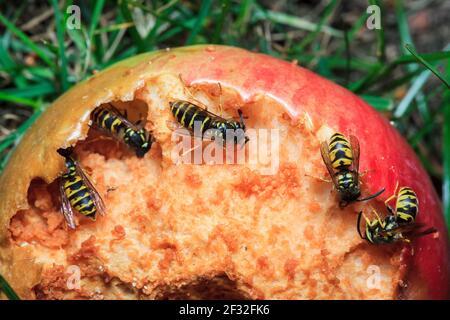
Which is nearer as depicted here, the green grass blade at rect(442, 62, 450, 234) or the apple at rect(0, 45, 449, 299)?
the apple at rect(0, 45, 449, 299)

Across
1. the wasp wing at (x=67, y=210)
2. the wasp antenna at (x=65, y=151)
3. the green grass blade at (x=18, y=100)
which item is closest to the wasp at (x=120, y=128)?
the wasp antenna at (x=65, y=151)

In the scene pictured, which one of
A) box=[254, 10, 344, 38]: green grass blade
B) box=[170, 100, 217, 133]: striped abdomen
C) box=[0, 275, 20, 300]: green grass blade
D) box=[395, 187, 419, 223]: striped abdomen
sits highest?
box=[254, 10, 344, 38]: green grass blade

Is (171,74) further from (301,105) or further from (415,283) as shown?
(415,283)

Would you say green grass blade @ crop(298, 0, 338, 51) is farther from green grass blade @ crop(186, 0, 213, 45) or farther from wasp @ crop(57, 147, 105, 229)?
wasp @ crop(57, 147, 105, 229)

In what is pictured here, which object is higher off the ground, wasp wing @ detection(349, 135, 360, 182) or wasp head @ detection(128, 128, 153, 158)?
wasp head @ detection(128, 128, 153, 158)

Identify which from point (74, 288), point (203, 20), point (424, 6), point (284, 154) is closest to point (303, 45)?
point (203, 20)

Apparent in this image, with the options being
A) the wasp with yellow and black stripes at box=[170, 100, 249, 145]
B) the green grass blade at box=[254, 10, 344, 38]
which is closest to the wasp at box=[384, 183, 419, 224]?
the wasp with yellow and black stripes at box=[170, 100, 249, 145]

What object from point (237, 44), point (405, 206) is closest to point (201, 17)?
point (237, 44)
